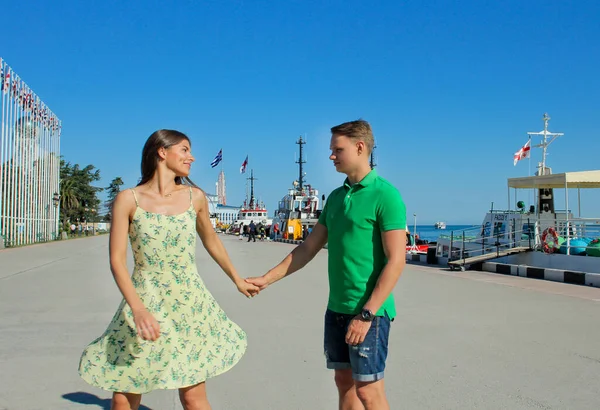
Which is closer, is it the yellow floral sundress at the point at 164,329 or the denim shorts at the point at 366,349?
the denim shorts at the point at 366,349

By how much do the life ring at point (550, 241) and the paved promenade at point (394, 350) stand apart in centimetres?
581

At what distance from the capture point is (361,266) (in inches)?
115

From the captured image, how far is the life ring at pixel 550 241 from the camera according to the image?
16.6m

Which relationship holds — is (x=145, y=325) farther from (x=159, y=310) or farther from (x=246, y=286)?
(x=246, y=286)

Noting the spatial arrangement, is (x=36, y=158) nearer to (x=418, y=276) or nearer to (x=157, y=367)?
(x=418, y=276)

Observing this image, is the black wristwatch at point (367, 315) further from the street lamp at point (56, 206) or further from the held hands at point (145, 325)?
the street lamp at point (56, 206)

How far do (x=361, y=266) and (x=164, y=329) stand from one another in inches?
39.7

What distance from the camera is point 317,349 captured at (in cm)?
587

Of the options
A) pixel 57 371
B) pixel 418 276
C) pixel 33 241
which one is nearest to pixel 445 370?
pixel 57 371

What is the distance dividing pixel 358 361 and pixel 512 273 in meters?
13.7

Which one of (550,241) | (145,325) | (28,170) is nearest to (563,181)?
(550,241)

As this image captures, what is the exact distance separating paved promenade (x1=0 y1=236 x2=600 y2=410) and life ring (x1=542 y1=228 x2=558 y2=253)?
5.81 metres

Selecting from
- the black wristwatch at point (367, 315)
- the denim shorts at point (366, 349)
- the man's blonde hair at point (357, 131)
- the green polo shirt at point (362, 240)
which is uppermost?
the man's blonde hair at point (357, 131)

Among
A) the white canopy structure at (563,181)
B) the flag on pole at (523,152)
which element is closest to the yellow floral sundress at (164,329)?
the white canopy structure at (563,181)
